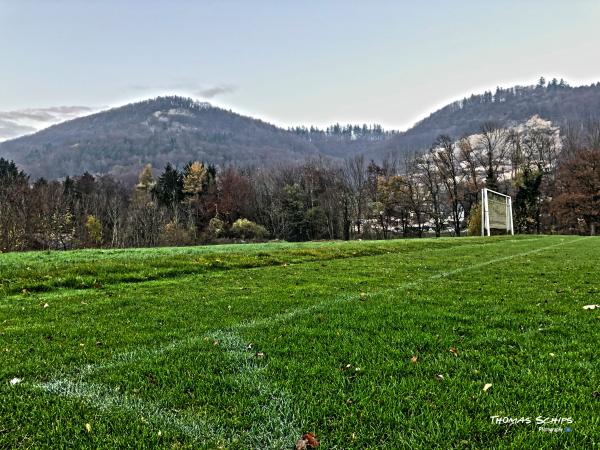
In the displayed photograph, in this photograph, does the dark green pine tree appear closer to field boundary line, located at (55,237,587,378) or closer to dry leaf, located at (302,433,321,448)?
field boundary line, located at (55,237,587,378)

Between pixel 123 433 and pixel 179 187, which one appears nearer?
pixel 123 433

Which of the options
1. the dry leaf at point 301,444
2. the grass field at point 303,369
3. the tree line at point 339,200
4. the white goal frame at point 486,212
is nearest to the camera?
the dry leaf at point 301,444

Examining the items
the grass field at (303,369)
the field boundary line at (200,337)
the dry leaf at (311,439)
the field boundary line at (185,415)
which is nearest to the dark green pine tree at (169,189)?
the grass field at (303,369)

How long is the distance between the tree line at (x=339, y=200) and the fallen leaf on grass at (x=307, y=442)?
58.1 meters

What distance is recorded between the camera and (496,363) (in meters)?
4.64

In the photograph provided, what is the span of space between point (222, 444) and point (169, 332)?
3603 millimetres

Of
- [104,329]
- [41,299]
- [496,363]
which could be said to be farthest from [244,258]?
[496,363]

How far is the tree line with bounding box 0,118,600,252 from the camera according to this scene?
61.2 meters

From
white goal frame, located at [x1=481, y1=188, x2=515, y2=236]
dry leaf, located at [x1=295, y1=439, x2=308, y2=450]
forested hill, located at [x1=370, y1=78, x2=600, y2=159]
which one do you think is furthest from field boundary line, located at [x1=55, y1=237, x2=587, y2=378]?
forested hill, located at [x1=370, y1=78, x2=600, y2=159]

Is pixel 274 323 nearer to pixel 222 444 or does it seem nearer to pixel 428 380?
pixel 428 380

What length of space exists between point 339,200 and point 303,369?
76.5 meters

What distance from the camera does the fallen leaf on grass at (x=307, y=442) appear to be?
314 cm

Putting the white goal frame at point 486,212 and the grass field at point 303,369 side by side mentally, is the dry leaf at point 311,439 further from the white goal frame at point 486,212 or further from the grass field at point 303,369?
the white goal frame at point 486,212

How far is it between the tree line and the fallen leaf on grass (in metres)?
58.1
